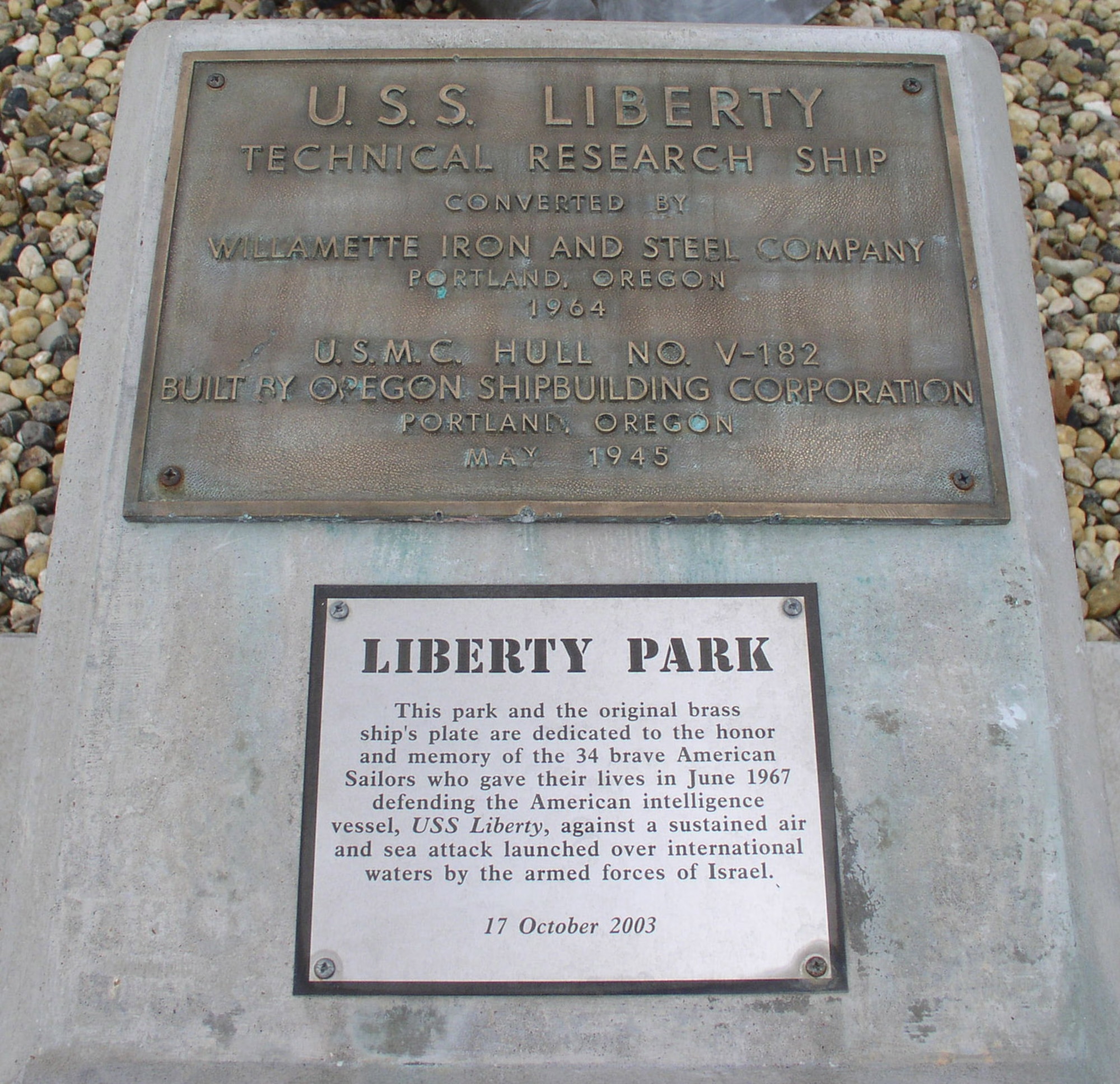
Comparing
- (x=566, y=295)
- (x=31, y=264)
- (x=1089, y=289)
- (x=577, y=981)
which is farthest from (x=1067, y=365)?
(x=31, y=264)

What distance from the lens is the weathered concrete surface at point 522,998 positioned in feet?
6.34

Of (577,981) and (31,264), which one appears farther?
(31,264)

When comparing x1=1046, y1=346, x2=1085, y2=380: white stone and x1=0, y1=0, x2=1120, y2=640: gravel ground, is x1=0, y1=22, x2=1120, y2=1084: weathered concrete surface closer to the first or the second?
x1=0, y1=0, x2=1120, y2=640: gravel ground

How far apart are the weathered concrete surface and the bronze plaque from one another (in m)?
0.10

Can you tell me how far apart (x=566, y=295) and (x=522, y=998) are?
5.33 ft

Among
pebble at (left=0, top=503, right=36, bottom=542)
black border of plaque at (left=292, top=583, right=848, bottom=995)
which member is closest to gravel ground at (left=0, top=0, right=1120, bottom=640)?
pebble at (left=0, top=503, right=36, bottom=542)

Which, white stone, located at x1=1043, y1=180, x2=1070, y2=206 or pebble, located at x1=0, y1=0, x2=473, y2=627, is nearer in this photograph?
pebble, located at x1=0, y1=0, x2=473, y2=627

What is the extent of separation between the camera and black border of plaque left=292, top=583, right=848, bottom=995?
1.95 meters

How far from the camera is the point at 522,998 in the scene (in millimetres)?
1964

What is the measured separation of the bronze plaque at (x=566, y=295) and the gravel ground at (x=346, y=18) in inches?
35.4

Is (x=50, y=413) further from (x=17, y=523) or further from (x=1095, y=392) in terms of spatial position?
(x=1095, y=392)

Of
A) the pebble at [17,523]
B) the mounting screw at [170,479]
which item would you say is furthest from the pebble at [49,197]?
the mounting screw at [170,479]

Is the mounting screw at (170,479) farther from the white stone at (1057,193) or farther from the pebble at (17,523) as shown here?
the white stone at (1057,193)

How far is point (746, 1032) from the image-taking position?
6.36ft
